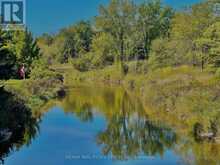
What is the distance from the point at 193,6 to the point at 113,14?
79.9 ft

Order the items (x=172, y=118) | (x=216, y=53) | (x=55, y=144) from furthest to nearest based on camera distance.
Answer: (x=216, y=53)
(x=172, y=118)
(x=55, y=144)

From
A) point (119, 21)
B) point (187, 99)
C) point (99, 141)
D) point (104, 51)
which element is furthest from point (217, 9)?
point (104, 51)

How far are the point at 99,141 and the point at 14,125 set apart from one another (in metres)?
5.25

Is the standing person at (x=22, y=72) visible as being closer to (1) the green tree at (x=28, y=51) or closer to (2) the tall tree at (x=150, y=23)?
(1) the green tree at (x=28, y=51)

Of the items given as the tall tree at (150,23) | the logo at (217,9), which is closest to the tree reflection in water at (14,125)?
the logo at (217,9)

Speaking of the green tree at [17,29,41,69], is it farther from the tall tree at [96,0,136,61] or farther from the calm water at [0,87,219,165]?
the calm water at [0,87,219,165]

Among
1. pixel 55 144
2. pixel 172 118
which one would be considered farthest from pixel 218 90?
pixel 55 144

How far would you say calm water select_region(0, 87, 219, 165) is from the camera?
19.9 metres

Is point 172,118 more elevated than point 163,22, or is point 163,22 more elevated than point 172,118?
point 163,22

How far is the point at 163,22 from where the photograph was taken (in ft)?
264

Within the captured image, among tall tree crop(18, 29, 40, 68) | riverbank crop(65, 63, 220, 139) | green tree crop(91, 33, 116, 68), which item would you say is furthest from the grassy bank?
green tree crop(91, 33, 116, 68)

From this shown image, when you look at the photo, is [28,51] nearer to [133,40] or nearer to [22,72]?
[22,72]

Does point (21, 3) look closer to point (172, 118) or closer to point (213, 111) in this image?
point (172, 118)

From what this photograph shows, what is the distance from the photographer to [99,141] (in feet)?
78.7
